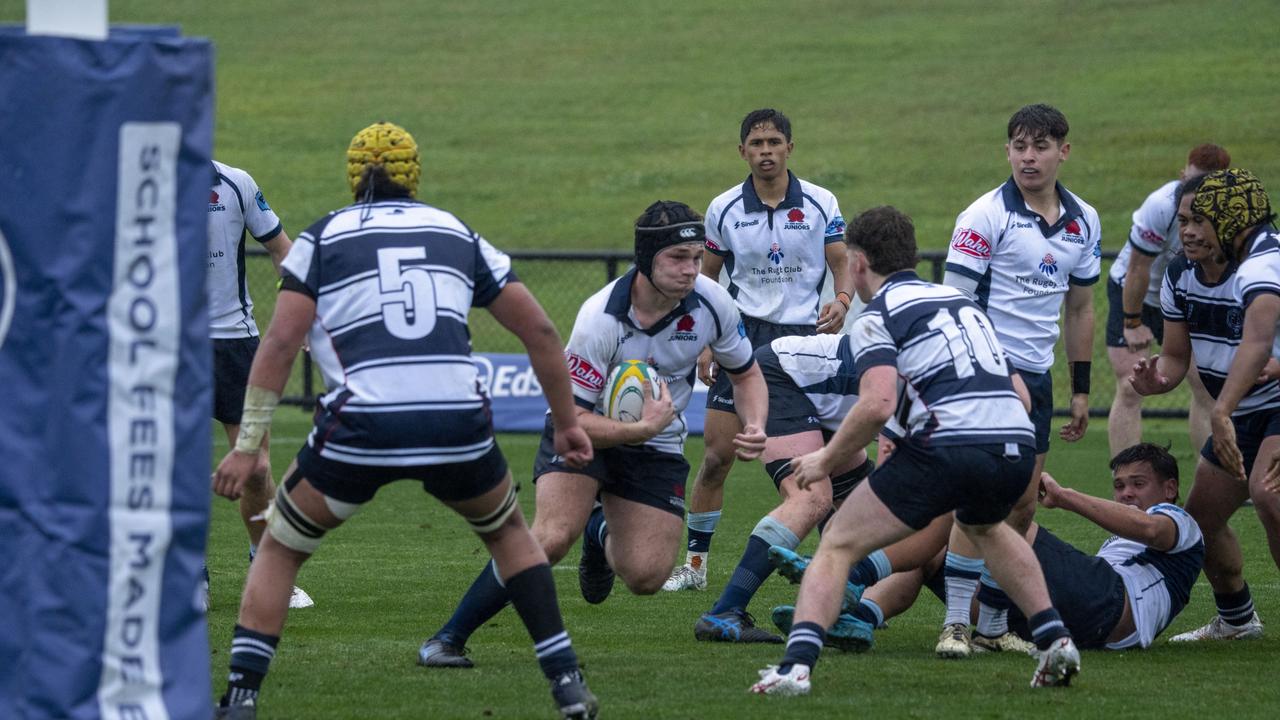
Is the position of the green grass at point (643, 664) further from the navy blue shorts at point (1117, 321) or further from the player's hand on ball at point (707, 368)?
the navy blue shorts at point (1117, 321)

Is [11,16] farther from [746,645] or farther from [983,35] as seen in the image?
[746,645]

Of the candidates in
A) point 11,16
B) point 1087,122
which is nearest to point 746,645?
point 1087,122

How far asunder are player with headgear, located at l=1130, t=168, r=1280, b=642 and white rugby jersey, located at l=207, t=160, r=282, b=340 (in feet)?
13.0

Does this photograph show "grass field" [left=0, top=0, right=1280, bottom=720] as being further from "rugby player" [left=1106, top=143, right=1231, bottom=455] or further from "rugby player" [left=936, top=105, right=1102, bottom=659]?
"rugby player" [left=936, top=105, right=1102, bottom=659]

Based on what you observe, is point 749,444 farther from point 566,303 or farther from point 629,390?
point 566,303

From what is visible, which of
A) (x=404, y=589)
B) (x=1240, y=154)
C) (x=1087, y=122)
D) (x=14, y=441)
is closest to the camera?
(x=14, y=441)

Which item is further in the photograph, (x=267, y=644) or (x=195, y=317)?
(x=267, y=644)

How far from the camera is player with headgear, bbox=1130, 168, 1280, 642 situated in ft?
22.0

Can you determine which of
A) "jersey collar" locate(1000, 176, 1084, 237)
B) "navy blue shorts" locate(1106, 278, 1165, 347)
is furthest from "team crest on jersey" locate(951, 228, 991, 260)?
"navy blue shorts" locate(1106, 278, 1165, 347)

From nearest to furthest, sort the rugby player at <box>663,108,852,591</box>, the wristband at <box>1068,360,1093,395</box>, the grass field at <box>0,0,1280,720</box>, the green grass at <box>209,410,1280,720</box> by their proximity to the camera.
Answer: the green grass at <box>209,410,1280,720</box>
the grass field at <box>0,0,1280,720</box>
the wristband at <box>1068,360,1093,395</box>
the rugby player at <box>663,108,852,591</box>

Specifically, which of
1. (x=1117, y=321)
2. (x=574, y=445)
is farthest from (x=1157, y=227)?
→ (x=574, y=445)

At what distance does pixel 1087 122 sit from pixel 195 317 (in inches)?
1201

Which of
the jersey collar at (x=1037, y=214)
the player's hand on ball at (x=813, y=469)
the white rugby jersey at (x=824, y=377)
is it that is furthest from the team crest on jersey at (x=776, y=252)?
the player's hand on ball at (x=813, y=469)

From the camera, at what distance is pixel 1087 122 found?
33.2 meters
